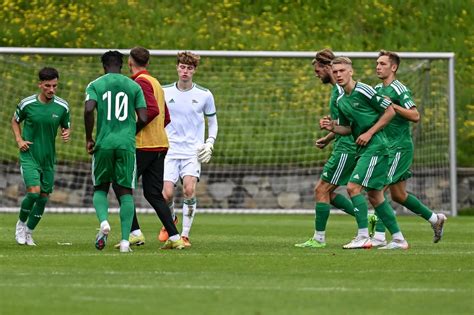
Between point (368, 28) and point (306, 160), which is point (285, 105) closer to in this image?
point (306, 160)

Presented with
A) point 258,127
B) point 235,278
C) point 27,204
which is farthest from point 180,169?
point 258,127

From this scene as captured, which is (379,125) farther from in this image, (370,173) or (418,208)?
(418,208)

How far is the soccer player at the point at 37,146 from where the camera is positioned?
1511 cm

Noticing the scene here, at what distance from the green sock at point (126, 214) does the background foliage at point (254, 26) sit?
50.9ft

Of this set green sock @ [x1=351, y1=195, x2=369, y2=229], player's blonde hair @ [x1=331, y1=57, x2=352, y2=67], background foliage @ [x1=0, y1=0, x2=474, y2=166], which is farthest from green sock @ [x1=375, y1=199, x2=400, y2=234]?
background foliage @ [x1=0, y1=0, x2=474, y2=166]

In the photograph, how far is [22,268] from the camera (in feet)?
38.9

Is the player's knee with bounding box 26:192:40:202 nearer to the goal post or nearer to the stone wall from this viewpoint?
the goal post

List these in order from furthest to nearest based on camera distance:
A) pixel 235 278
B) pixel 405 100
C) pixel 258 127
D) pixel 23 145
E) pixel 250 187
Answer: pixel 258 127, pixel 250 187, pixel 23 145, pixel 405 100, pixel 235 278

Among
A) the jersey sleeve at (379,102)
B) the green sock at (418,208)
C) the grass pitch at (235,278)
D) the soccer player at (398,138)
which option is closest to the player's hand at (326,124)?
the jersey sleeve at (379,102)

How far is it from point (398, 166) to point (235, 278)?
Result: 4845 millimetres

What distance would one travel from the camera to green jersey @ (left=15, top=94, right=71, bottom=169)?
15172mm

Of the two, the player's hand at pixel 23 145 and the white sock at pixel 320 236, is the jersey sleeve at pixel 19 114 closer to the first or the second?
the player's hand at pixel 23 145

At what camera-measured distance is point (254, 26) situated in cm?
2994

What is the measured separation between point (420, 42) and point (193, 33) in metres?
4.87
